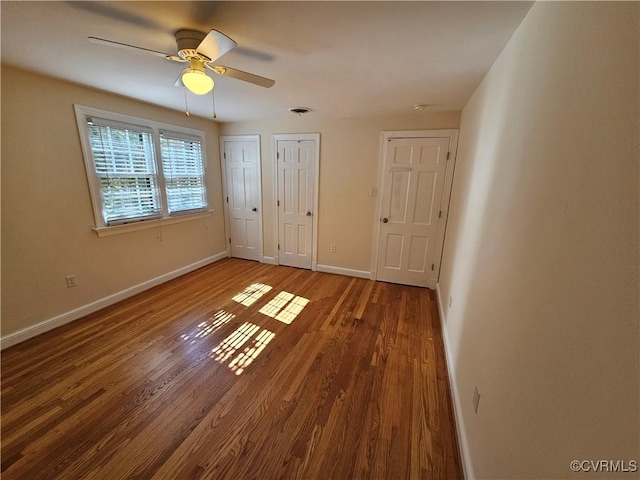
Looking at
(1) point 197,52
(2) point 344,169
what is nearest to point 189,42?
(1) point 197,52

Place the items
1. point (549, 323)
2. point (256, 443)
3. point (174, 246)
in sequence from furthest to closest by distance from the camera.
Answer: point (174, 246), point (256, 443), point (549, 323)

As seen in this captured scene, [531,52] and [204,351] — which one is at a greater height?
[531,52]

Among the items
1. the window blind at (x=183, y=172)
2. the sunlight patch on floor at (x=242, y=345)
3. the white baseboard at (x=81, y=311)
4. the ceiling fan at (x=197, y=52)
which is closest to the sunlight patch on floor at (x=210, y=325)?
the sunlight patch on floor at (x=242, y=345)

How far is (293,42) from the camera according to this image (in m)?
1.47

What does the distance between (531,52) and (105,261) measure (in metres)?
3.92

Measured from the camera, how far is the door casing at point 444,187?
3098 millimetres

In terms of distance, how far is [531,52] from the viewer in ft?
3.57

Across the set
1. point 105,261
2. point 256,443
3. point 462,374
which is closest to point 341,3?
point 462,374

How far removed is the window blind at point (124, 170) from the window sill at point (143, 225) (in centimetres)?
7

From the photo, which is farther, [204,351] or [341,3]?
[204,351]

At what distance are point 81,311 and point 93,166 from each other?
1.53 meters

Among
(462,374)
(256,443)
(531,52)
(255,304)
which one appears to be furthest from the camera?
(255,304)

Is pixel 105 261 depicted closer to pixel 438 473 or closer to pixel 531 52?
pixel 438 473

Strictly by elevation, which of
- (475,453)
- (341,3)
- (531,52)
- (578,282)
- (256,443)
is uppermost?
(341,3)
